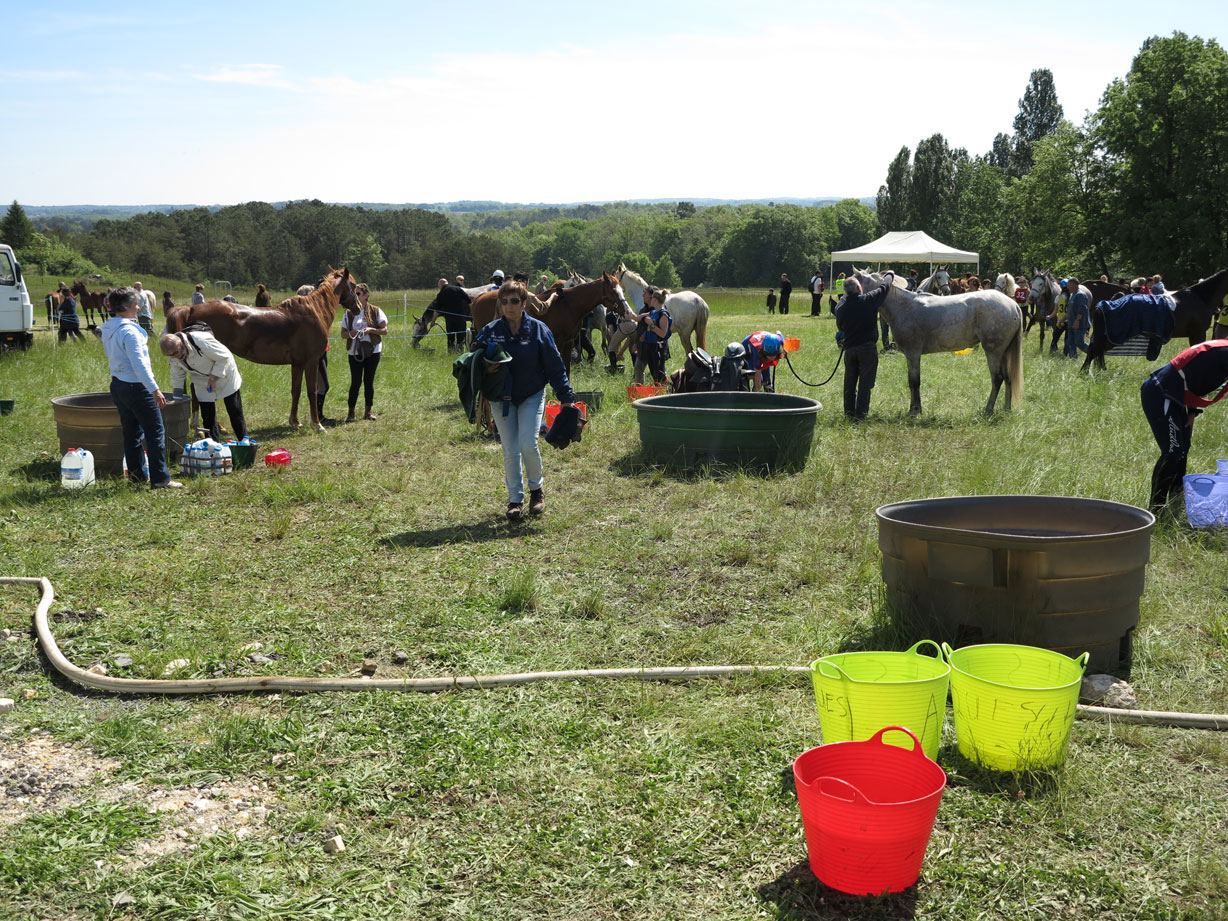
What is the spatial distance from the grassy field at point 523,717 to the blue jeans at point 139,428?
0.35m

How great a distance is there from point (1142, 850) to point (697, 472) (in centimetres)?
644

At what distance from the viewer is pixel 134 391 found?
8.70m

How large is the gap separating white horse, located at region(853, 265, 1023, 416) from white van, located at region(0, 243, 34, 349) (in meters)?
18.5

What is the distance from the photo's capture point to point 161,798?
3793mm

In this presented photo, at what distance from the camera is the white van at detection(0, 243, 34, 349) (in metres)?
21.1

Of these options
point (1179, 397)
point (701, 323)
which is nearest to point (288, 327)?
point (701, 323)

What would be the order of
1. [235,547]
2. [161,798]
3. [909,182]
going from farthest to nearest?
1. [909,182]
2. [235,547]
3. [161,798]

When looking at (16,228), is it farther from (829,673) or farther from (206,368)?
(829,673)

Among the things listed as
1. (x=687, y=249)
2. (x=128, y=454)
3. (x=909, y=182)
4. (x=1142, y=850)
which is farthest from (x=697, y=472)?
(x=687, y=249)

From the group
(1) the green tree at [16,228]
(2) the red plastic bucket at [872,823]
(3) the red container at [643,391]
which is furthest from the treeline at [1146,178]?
(1) the green tree at [16,228]

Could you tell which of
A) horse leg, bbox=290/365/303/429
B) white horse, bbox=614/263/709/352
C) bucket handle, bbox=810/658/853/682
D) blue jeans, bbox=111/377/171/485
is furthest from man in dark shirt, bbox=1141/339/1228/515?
white horse, bbox=614/263/709/352

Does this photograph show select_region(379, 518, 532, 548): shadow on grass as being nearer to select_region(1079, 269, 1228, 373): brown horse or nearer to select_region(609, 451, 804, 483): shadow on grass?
select_region(609, 451, 804, 483): shadow on grass

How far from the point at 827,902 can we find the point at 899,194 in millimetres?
76307

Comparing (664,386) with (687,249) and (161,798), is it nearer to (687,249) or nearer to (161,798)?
(161,798)
